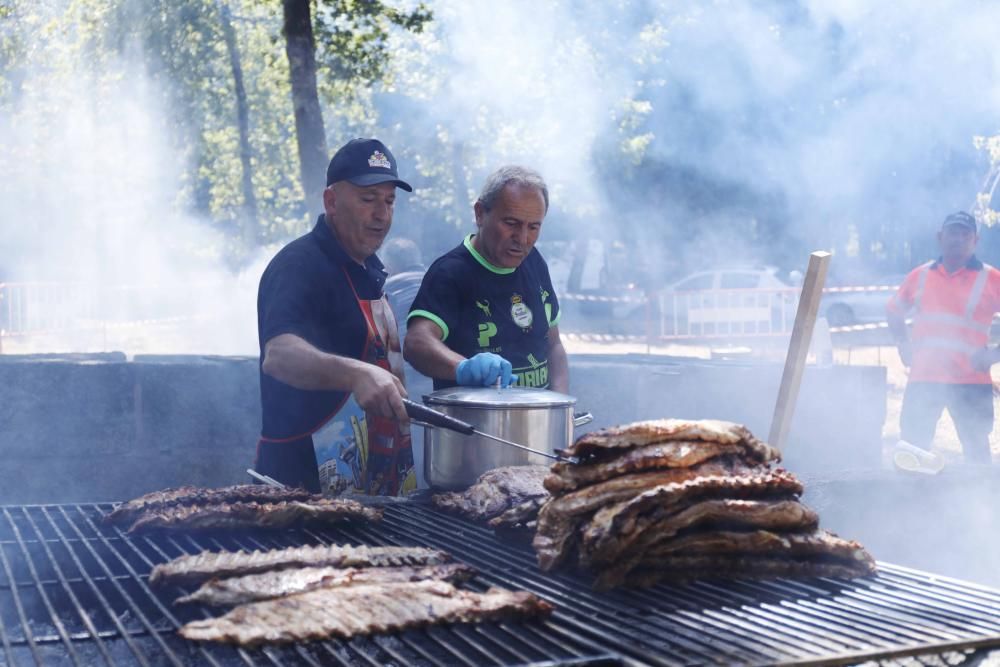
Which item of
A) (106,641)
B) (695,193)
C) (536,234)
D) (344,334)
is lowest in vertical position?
(106,641)

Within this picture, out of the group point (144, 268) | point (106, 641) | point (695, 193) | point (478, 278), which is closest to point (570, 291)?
point (695, 193)

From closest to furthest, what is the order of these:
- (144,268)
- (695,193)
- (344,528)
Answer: (344,528) < (695,193) < (144,268)

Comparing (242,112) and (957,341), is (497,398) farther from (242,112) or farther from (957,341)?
(242,112)

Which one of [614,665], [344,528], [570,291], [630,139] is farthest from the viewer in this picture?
[570,291]

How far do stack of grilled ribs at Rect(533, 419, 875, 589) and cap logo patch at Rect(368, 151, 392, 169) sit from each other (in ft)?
6.08

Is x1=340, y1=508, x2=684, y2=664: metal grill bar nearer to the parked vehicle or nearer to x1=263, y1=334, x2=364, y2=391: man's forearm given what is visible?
x1=263, y1=334, x2=364, y2=391: man's forearm

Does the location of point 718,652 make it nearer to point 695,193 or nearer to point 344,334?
point 344,334

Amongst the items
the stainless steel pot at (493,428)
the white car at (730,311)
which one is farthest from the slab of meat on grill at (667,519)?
the white car at (730,311)

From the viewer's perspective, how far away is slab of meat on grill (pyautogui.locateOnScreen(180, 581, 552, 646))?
232 centimetres

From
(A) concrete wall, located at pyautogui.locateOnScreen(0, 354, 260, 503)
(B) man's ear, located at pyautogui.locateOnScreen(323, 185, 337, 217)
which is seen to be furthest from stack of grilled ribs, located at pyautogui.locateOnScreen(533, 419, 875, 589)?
(A) concrete wall, located at pyautogui.locateOnScreen(0, 354, 260, 503)

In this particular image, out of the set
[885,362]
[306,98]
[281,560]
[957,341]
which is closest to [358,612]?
[281,560]

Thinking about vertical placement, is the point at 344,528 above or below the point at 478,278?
below

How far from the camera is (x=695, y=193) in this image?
27891 mm

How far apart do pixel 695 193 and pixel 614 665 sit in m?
Answer: 26.6
